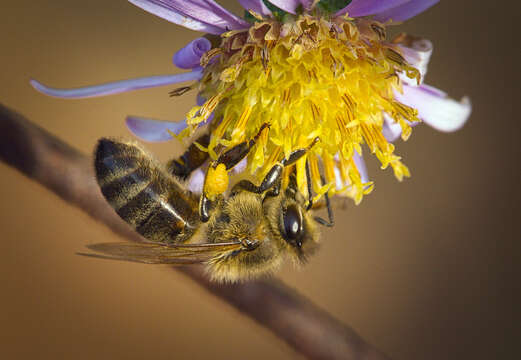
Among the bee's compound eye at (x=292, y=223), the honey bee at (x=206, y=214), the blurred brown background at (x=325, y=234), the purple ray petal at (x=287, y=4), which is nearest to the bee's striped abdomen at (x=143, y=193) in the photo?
the honey bee at (x=206, y=214)

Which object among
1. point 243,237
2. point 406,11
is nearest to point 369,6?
point 406,11

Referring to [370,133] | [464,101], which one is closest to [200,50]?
[370,133]

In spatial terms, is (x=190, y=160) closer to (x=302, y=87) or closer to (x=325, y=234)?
(x=302, y=87)

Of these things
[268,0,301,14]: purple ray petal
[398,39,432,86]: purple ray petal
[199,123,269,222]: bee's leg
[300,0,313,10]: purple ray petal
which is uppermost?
[300,0,313,10]: purple ray petal

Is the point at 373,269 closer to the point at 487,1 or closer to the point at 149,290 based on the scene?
the point at 149,290

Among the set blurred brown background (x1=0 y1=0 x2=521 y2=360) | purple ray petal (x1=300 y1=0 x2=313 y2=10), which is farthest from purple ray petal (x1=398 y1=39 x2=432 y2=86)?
blurred brown background (x1=0 y1=0 x2=521 y2=360)

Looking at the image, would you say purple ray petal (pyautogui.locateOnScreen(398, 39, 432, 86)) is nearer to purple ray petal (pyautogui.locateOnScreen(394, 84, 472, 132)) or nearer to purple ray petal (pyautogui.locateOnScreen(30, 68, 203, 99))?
purple ray petal (pyautogui.locateOnScreen(394, 84, 472, 132))
